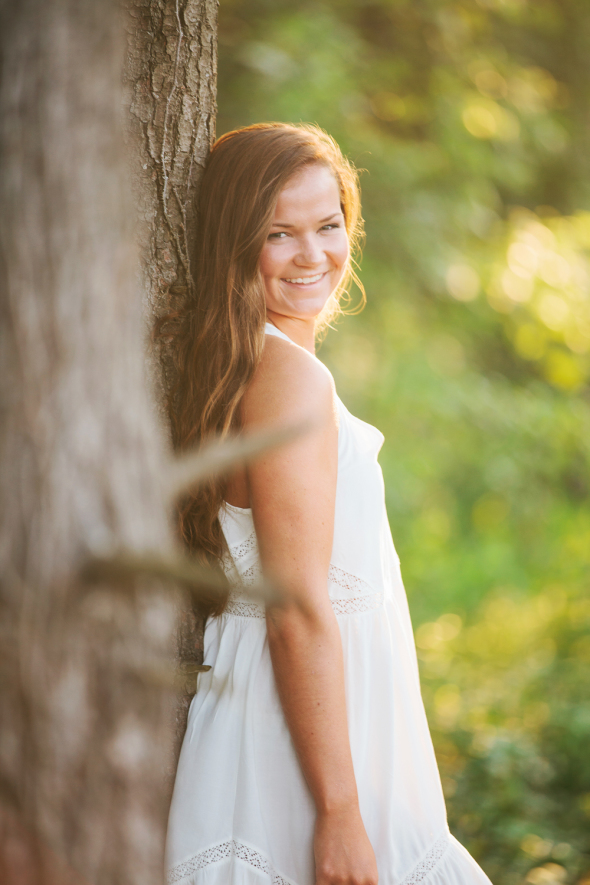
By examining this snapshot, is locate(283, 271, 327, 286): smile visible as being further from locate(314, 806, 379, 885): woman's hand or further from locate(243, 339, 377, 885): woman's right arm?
locate(314, 806, 379, 885): woman's hand

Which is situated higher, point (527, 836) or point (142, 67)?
point (142, 67)

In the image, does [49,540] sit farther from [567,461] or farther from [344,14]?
[344,14]

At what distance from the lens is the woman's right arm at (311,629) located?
135cm

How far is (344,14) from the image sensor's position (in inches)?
165

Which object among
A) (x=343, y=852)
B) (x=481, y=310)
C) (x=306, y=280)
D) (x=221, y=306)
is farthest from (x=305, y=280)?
(x=481, y=310)

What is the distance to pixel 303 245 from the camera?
1664mm

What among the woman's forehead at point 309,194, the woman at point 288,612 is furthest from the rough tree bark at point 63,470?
the woman's forehead at point 309,194

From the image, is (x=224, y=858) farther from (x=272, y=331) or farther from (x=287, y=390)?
(x=272, y=331)

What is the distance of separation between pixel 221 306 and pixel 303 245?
290 millimetres

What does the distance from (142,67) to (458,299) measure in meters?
3.10

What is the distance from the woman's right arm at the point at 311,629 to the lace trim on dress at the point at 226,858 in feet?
0.37

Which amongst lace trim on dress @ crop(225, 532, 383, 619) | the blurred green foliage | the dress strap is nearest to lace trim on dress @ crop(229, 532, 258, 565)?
lace trim on dress @ crop(225, 532, 383, 619)

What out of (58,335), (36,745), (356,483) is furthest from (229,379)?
(36,745)

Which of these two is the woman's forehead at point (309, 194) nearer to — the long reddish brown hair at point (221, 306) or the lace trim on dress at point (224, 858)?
the long reddish brown hair at point (221, 306)
